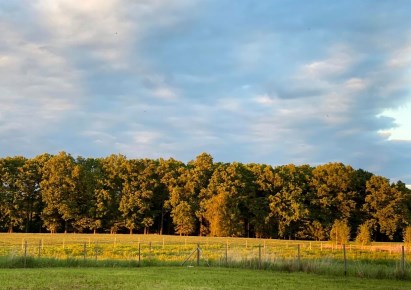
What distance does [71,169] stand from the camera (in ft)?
327

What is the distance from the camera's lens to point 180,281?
22188 millimetres

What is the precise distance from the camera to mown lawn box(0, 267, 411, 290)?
66.5 feet

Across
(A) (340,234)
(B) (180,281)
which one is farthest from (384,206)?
(B) (180,281)

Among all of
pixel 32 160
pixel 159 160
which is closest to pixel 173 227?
pixel 159 160

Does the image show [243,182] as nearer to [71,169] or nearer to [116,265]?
[71,169]

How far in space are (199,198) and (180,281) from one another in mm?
74503

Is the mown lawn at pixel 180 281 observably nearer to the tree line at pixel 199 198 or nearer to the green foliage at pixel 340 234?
the green foliage at pixel 340 234

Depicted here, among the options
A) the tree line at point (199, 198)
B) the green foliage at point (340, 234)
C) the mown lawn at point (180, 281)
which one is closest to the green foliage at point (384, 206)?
the tree line at point (199, 198)

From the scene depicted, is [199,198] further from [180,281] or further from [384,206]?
[180,281]

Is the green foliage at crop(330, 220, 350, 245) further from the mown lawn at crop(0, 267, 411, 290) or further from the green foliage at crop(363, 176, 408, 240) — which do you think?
the mown lawn at crop(0, 267, 411, 290)

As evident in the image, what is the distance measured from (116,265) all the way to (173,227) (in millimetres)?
74214

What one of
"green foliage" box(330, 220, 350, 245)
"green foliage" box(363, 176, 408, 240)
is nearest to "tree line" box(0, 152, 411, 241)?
"green foliage" box(363, 176, 408, 240)

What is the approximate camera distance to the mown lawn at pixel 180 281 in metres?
20.3

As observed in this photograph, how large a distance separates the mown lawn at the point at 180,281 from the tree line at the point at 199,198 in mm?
63849
